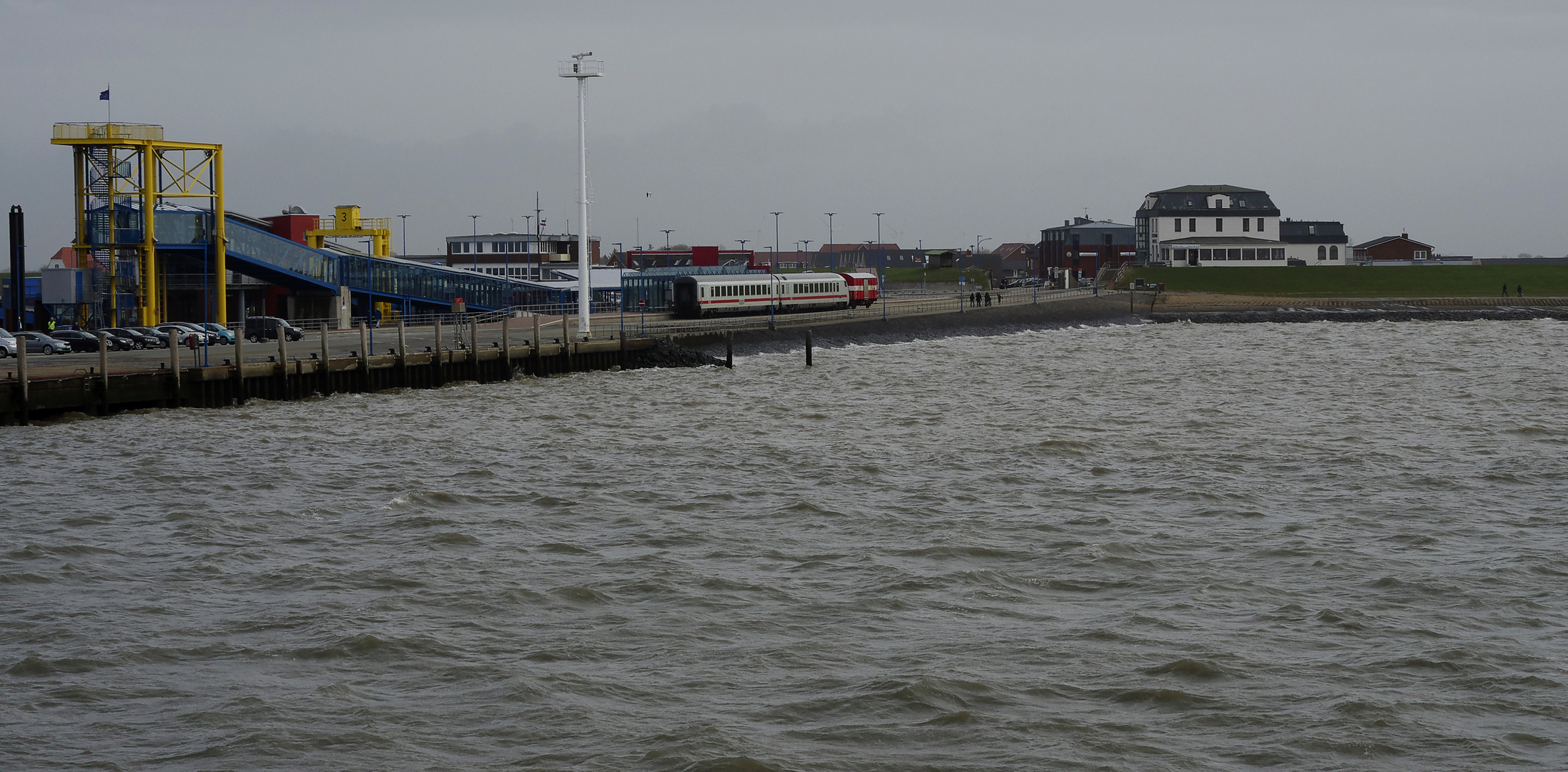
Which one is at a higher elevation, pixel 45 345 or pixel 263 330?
pixel 263 330

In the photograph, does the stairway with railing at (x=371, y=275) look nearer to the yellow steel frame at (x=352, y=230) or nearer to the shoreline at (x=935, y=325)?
the yellow steel frame at (x=352, y=230)

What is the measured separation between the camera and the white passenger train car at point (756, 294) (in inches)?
3514

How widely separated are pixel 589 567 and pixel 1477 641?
11.0 m

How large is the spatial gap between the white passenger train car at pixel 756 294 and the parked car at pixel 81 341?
3884 cm

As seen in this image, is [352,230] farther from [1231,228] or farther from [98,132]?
[1231,228]

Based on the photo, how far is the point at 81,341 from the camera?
56000 millimetres

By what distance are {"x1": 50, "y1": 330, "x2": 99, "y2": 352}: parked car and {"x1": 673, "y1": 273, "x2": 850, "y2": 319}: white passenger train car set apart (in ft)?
127

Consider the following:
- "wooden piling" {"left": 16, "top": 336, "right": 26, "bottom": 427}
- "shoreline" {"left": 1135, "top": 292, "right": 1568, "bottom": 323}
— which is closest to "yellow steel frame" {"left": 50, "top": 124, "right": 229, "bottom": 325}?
"wooden piling" {"left": 16, "top": 336, "right": 26, "bottom": 427}

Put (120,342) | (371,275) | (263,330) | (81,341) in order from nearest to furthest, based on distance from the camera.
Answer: (81,341), (120,342), (263,330), (371,275)

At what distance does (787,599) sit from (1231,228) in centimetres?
13737

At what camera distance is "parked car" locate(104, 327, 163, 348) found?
193 feet

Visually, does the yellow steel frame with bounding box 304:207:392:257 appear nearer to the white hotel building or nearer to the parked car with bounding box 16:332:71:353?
the parked car with bounding box 16:332:71:353

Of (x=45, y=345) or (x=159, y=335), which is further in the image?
(x=159, y=335)

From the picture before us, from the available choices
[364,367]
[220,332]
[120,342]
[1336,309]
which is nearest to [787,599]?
[364,367]
